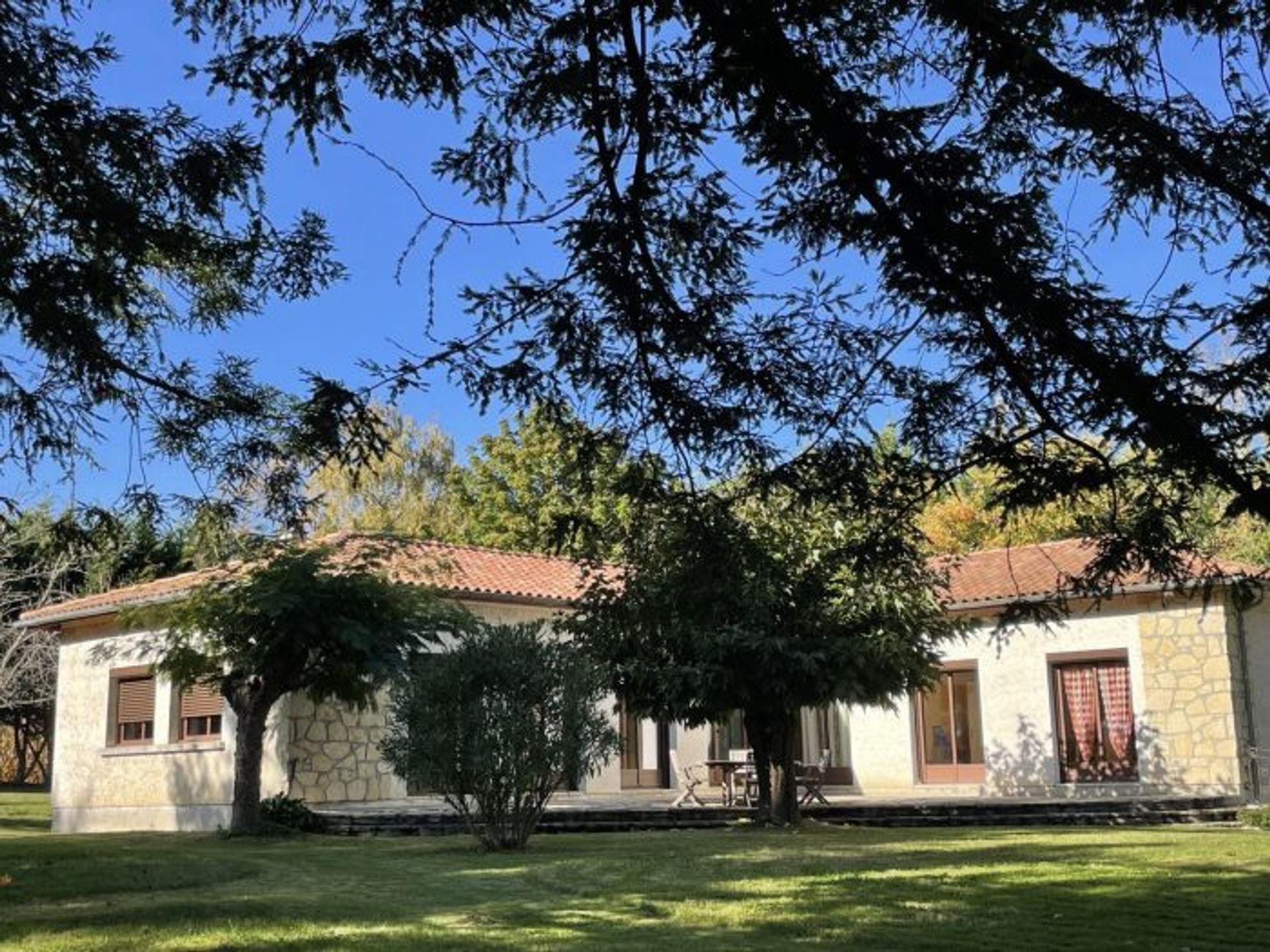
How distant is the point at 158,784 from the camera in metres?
21.2

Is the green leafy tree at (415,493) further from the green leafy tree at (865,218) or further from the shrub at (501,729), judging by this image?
the green leafy tree at (865,218)

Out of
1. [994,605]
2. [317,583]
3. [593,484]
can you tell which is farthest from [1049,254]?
[994,605]

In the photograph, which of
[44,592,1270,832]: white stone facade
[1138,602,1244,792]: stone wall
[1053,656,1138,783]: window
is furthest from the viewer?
[1053,656,1138,783]: window

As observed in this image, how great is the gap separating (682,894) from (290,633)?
820 centimetres

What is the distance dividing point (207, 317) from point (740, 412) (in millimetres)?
3423

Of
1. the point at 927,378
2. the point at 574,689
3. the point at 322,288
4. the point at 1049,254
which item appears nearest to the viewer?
the point at 1049,254

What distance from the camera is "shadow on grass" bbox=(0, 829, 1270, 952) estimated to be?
7.96 metres

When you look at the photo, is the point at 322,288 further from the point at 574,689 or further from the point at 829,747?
the point at 829,747

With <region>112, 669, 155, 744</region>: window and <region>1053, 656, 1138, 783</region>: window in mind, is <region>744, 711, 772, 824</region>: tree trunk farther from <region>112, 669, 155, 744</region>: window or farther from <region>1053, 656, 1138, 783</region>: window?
<region>112, 669, 155, 744</region>: window

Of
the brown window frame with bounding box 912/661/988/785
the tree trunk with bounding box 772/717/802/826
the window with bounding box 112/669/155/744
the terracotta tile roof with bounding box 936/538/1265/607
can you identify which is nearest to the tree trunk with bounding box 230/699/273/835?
the window with bounding box 112/669/155/744

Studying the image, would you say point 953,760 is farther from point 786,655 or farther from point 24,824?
point 24,824

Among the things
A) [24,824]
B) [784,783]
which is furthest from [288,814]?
[24,824]

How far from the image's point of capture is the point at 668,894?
31.9 ft

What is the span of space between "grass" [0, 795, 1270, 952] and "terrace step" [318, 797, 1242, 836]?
7.59 feet
